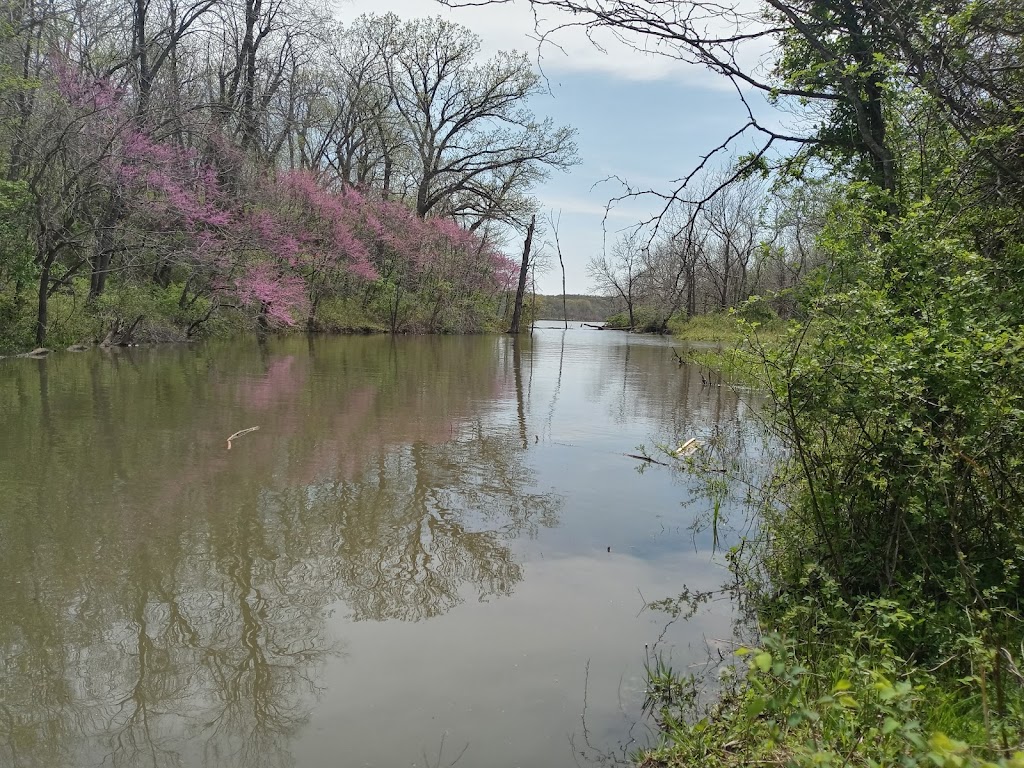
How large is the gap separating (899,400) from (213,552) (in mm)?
Answer: 4039

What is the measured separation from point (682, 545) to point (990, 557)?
200 cm

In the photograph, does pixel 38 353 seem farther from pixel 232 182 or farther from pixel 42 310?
pixel 232 182

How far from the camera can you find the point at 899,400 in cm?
298

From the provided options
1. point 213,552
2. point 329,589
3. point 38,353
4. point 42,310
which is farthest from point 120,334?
point 329,589

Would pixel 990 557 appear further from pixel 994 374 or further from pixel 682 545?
pixel 682 545

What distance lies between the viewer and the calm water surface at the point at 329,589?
256 cm

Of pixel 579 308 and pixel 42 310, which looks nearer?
pixel 42 310

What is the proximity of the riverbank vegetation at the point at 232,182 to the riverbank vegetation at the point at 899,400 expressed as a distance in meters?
14.8

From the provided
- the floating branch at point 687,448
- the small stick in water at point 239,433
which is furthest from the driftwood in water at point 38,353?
the floating branch at point 687,448

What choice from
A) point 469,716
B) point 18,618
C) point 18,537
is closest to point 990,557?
point 469,716

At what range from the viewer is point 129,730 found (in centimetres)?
252

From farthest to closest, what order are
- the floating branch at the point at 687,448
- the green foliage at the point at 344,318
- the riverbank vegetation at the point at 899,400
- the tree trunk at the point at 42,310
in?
the green foliage at the point at 344,318
the tree trunk at the point at 42,310
the floating branch at the point at 687,448
the riverbank vegetation at the point at 899,400

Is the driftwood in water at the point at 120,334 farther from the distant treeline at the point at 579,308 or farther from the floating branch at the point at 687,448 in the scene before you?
the distant treeline at the point at 579,308

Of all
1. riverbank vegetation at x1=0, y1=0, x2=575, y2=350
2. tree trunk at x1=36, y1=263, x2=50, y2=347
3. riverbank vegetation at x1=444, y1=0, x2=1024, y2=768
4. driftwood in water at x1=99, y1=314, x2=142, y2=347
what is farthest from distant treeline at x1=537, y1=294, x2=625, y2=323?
riverbank vegetation at x1=444, y1=0, x2=1024, y2=768
